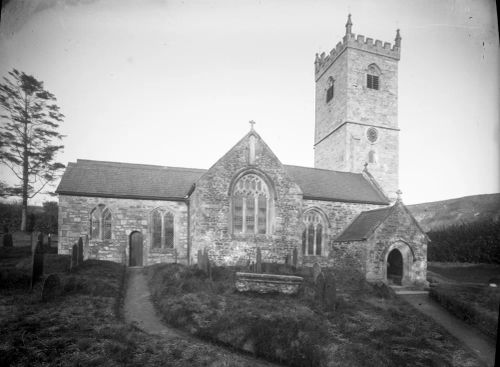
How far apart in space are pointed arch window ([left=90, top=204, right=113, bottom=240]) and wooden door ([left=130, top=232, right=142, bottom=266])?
1454 mm

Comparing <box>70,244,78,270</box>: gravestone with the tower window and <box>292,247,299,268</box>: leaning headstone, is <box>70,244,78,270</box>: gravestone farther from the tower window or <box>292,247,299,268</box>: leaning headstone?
the tower window

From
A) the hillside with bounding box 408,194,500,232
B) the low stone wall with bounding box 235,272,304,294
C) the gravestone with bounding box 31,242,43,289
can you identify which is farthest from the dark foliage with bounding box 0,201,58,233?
the hillside with bounding box 408,194,500,232

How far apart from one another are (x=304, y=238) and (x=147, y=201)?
11.0 metres

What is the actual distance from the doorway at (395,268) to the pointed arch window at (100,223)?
58.1ft

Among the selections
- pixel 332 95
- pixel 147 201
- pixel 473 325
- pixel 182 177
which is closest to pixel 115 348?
pixel 473 325

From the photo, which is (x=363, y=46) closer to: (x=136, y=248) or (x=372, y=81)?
(x=372, y=81)

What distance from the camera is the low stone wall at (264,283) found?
12.3m

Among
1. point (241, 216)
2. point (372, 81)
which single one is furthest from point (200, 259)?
point (372, 81)

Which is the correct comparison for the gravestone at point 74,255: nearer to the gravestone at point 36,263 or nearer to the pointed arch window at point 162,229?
the gravestone at point 36,263

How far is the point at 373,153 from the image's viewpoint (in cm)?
2978

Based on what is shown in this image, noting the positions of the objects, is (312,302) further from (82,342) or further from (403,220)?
(403,220)

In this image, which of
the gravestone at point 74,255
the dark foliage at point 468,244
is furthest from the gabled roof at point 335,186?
the gravestone at point 74,255

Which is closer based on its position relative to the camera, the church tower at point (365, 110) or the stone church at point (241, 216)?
the stone church at point (241, 216)

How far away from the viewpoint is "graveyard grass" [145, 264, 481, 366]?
7.92 m
